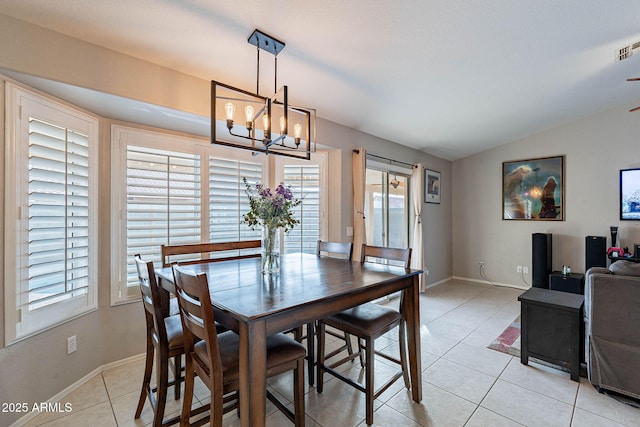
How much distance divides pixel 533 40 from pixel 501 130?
97.2 inches

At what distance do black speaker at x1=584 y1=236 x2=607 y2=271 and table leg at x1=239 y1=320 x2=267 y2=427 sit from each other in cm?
510

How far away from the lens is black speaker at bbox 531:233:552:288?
14.5 ft

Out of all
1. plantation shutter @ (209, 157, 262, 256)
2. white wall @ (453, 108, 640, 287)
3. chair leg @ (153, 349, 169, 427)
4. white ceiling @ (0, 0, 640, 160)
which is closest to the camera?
chair leg @ (153, 349, 169, 427)

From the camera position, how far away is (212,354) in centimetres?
126

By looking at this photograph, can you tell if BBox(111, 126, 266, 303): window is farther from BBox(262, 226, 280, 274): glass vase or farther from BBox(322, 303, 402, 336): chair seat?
BBox(322, 303, 402, 336): chair seat

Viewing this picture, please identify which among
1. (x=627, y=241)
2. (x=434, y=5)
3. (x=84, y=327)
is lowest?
(x=84, y=327)

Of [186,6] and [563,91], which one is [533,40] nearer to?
[563,91]

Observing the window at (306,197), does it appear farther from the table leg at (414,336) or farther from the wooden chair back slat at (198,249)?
the table leg at (414,336)

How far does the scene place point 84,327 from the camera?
2262 mm

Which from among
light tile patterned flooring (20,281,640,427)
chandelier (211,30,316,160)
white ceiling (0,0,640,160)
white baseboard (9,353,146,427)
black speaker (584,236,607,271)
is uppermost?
white ceiling (0,0,640,160)

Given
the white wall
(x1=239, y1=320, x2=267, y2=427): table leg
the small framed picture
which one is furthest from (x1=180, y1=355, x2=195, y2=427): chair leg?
the white wall

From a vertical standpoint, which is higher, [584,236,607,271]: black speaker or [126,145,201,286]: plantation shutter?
[126,145,201,286]: plantation shutter

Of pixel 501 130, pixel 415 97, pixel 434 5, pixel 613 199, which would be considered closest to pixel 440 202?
pixel 501 130

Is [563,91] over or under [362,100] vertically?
over
